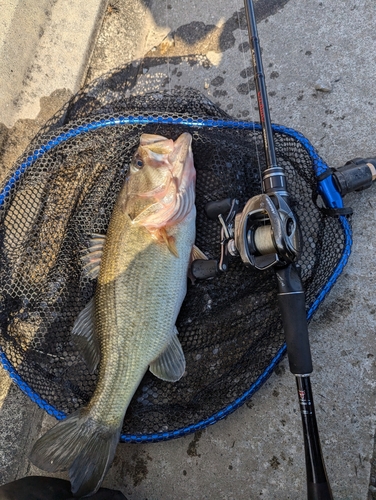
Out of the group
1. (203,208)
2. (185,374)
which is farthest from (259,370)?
(203,208)

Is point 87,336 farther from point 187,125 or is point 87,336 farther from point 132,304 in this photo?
point 187,125

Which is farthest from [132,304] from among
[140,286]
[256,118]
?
[256,118]

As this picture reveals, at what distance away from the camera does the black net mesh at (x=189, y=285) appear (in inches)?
85.9

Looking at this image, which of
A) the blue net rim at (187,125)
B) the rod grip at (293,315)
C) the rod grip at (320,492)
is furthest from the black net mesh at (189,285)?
the rod grip at (320,492)

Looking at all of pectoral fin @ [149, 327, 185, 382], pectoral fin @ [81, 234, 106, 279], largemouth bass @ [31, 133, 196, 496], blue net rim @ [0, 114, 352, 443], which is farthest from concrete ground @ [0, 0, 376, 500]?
pectoral fin @ [81, 234, 106, 279]

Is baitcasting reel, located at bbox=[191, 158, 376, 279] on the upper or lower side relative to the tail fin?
upper

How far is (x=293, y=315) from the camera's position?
1772 millimetres

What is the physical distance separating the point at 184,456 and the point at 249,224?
1.43m

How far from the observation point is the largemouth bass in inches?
81.2

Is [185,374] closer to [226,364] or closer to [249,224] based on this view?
[226,364]

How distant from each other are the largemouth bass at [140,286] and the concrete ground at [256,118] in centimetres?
54

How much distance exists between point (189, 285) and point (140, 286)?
0.33 meters

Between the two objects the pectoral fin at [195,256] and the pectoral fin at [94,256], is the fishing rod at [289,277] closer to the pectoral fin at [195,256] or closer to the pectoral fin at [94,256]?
the pectoral fin at [195,256]

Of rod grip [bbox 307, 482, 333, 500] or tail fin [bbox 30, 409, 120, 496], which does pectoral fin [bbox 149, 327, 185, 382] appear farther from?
rod grip [bbox 307, 482, 333, 500]
